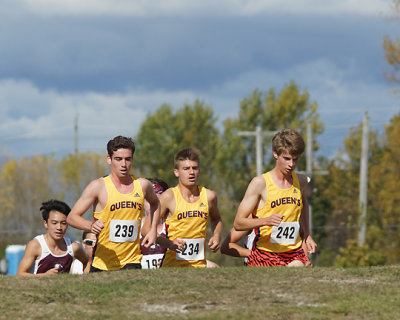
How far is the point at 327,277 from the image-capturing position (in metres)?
7.56

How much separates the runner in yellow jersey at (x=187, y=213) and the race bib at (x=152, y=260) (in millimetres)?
306

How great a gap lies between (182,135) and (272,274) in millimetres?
49352

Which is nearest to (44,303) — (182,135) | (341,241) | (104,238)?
(104,238)

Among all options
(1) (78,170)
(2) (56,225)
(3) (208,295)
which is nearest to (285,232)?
(3) (208,295)

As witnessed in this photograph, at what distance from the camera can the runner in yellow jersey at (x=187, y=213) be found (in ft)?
29.9

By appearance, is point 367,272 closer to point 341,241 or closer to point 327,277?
point 327,277

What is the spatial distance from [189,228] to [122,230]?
3.08ft

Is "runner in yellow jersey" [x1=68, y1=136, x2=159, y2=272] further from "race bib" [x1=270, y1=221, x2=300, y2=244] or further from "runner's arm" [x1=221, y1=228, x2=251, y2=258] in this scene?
"race bib" [x1=270, y1=221, x2=300, y2=244]

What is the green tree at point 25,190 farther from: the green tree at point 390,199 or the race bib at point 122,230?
the race bib at point 122,230

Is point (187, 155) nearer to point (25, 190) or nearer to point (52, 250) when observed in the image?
point (52, 250)

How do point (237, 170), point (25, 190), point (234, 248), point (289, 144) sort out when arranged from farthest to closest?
point (237, 170), point (25, 190), point (234, 248), point (289, 144)

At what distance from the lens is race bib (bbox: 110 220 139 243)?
8.51 metres

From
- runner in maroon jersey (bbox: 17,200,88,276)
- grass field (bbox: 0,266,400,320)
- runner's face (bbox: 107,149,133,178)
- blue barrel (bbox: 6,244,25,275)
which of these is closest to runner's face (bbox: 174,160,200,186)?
runner's face (bbox: 107,149,133,178)

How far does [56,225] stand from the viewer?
9586mm
